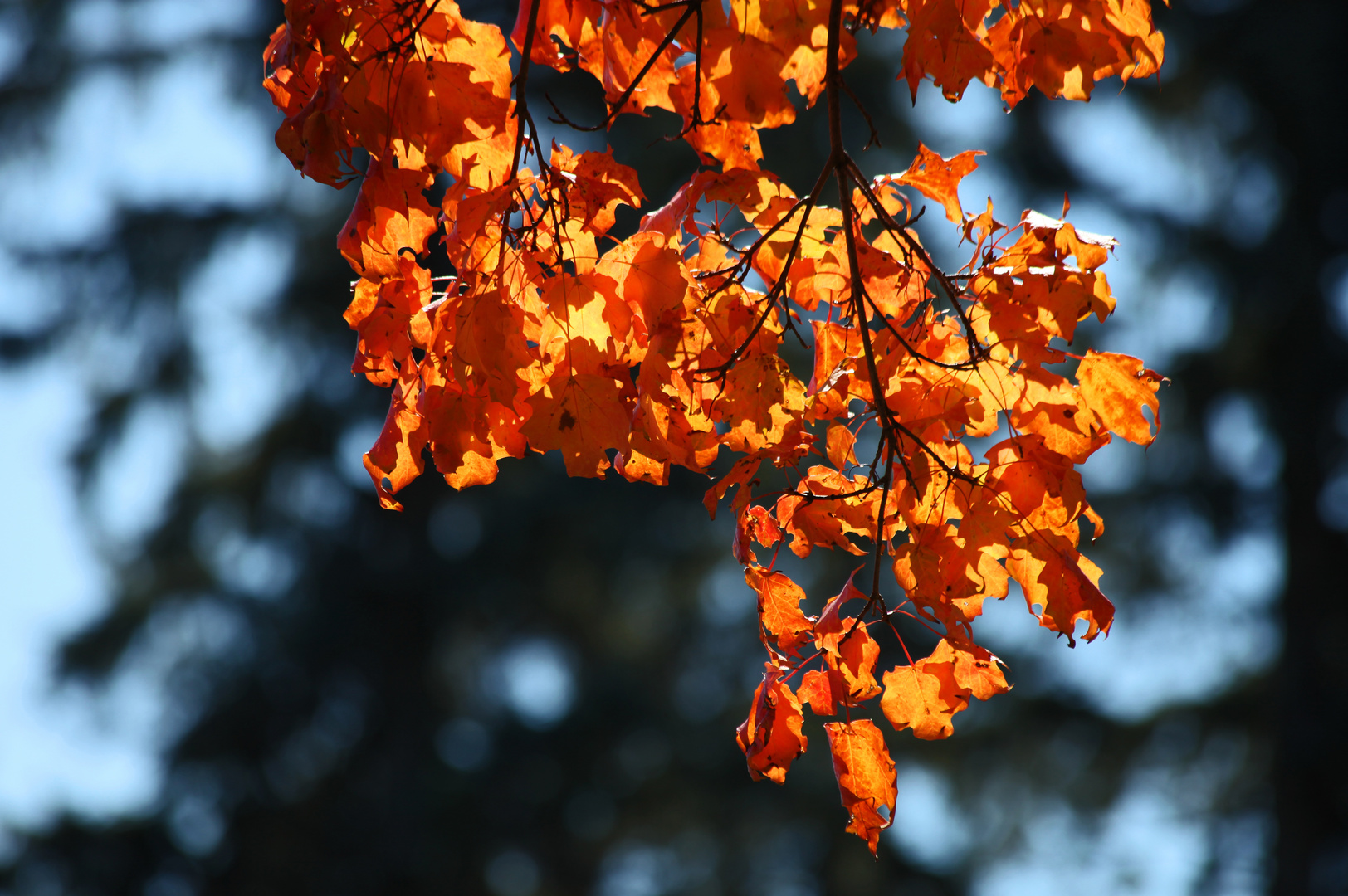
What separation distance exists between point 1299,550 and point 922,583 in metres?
5.36

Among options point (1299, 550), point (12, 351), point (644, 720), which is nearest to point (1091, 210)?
point (1299, 550)

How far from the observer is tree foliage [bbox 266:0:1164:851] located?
3.17ft

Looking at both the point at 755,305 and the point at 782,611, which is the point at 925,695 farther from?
the point at 755,305

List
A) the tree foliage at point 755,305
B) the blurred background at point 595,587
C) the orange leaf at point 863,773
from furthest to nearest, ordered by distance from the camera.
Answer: the blurred background at point 595,587 < the orange leaf at point 863,773 < the tree foliage at point 755,305

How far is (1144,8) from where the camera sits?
1023 mm

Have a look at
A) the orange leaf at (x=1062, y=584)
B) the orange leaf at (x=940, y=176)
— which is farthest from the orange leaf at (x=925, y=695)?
the orange leaf at (x=940, y=176)

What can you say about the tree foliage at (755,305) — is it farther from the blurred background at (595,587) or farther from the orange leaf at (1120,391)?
the blurred background at (595,587)

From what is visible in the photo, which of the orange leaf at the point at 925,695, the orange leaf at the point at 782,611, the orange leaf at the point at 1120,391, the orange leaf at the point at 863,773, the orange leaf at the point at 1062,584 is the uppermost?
the orange leaf at the point at 1120,391

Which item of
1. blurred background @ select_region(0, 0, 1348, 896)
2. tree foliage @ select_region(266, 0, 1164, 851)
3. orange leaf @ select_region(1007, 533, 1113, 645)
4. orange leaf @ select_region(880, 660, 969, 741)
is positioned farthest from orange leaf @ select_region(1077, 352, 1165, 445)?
blurred background @ select_region(0, 0, 1348, 896)

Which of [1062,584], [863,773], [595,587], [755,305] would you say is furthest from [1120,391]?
[595,587]

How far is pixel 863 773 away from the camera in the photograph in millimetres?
1108

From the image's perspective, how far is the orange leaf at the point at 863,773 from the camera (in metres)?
1.10

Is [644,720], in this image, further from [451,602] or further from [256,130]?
[256,130]

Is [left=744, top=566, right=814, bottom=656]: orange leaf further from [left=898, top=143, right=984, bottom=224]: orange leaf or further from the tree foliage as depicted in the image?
[left=898, top=143, right=984, bottom=224]: orange leaf
